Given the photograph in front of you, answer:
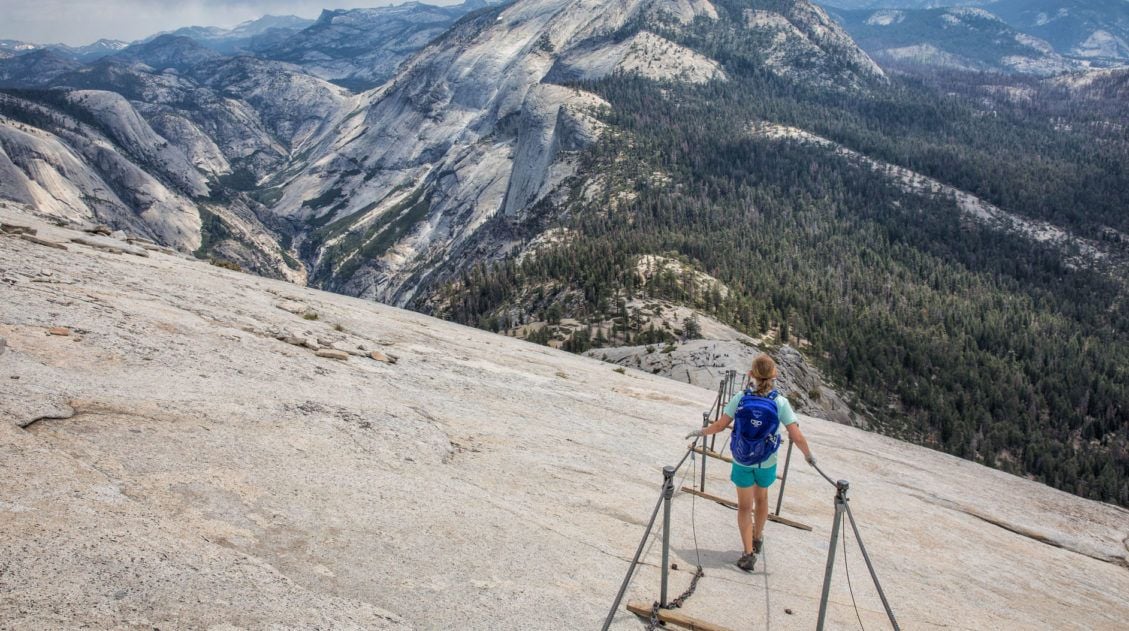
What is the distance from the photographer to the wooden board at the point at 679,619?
8.38m

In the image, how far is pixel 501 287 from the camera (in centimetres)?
11644

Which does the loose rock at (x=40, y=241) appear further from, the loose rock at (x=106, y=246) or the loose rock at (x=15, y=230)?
the loose rock at (x=106, y=246)

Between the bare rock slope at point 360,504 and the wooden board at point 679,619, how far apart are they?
0.32 metres

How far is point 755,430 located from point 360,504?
6.42m

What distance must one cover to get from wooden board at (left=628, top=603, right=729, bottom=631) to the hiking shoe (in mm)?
2522

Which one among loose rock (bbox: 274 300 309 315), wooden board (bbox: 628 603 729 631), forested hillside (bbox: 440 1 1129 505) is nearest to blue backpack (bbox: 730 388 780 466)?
wooden board (bbox: 628 603 729 631)

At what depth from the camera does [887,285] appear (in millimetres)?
138500

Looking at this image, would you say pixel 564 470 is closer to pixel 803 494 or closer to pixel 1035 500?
pixel 803 494

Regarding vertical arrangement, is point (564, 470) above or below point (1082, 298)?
below

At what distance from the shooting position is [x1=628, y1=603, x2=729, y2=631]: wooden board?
8375mm

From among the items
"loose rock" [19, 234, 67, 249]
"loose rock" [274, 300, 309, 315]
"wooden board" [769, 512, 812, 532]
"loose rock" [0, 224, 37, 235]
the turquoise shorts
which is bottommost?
"wooden board" [769, 512, 812, 532]

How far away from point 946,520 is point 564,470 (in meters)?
11.8

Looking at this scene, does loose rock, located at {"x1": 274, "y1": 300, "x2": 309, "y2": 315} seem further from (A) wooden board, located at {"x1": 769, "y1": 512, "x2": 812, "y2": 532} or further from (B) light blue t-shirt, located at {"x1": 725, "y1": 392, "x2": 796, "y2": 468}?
(B) light blue t-shirt, located at {"x1": 725, "y1": 392, "x2": 796, "y2": 468}

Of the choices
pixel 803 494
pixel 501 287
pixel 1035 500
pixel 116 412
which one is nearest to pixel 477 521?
pixel 116 412
